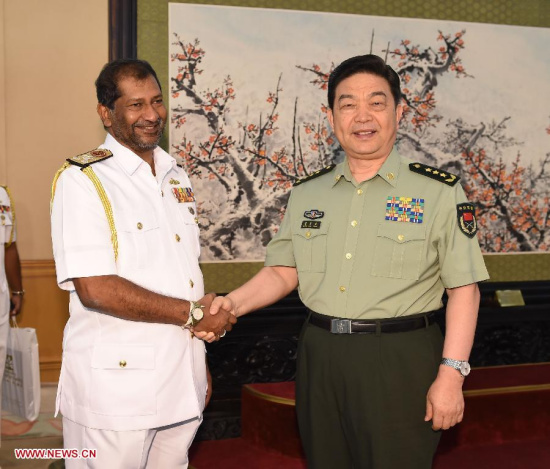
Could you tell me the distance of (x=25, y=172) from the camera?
4.26 metres

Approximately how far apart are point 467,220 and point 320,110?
2490 millimetres

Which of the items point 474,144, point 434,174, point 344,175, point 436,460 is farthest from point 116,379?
point 474,144

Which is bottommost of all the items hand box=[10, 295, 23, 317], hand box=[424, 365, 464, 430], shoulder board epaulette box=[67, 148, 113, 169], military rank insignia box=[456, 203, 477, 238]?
hand box=[10, 295, 23, 317]

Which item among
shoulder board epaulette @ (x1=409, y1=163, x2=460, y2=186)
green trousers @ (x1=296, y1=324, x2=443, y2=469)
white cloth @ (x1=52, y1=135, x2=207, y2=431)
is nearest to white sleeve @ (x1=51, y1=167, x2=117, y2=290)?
white cloth @ (x1=52, y1=135, x2=207, y2=431)

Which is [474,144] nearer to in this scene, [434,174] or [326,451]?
[434,174]

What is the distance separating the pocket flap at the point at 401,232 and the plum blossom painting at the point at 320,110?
228 cm

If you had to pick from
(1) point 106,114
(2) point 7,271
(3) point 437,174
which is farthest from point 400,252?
(2) point 7,271

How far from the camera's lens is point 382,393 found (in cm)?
206

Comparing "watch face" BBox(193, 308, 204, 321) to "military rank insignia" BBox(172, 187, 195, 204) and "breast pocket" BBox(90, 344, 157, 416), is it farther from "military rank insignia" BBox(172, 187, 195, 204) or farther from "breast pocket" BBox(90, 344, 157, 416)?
"military rank insignia" BBox(172, 187, 195, 204)

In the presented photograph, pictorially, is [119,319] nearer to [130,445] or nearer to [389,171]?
[130,445]

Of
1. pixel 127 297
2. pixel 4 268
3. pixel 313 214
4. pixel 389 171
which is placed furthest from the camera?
pixel 4 268

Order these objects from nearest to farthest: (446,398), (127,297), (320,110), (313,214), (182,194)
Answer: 1. (446,398)
2. (127,297)
3. (313,214)
4. (182,194)
5. (320,110)

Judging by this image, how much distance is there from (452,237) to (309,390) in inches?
25.8

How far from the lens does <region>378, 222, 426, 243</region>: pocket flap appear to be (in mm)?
2090
